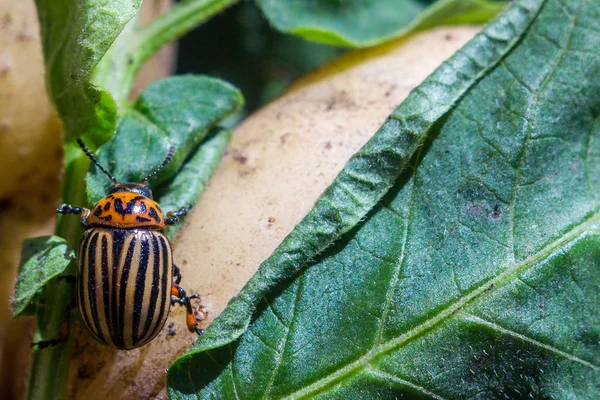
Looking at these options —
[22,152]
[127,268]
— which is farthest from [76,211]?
[22,152]

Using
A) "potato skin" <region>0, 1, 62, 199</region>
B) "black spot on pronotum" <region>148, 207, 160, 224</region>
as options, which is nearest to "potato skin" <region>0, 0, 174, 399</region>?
"potato skin" <region>0, 1, 62, 199</region>

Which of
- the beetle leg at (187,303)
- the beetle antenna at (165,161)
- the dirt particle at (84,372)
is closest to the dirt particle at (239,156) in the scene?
the beetle antenna at (165,161)

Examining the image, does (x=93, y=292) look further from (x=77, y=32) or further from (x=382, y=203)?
(x=382, y=203)

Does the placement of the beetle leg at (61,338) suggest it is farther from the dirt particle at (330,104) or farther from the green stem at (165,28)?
the dirt particle at (330,104)

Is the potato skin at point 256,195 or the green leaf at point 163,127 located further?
the green leaf at point 163,127

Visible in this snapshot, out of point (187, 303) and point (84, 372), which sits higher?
point (187, 303)


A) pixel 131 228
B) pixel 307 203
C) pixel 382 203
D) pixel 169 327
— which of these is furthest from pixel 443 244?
pixel 131 228

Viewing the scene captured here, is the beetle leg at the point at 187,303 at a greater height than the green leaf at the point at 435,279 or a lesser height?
lesser

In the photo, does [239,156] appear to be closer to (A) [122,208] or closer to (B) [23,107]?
(A) [122,208]
